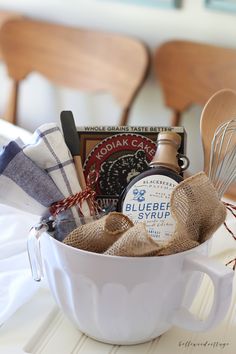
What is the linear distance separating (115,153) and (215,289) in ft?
0.57

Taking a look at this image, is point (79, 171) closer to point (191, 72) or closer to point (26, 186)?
point (26, 186)

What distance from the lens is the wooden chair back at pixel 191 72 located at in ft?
3.96

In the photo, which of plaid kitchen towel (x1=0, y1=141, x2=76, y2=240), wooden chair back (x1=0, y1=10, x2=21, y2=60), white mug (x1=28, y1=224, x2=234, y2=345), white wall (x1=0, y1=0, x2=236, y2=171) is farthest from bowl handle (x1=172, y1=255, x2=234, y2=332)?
wooden chair back (x1=0, y1=10, x2=21, y2=60)

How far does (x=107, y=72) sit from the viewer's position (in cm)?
134

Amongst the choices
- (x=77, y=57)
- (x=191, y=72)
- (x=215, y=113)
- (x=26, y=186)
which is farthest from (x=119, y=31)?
(x=26, y=186)

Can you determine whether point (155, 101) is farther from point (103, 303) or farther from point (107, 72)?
point (103, 303)

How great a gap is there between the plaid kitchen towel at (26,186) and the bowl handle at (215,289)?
0.10 m

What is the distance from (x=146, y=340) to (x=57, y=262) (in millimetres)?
109

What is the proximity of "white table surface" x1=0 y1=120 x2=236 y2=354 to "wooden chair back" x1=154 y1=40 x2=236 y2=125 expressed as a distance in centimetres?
71

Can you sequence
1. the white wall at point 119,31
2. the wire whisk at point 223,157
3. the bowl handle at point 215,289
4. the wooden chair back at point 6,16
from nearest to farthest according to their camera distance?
the bowl handle at point 215,289
the wire whisk at point 223,157
the white wall at point 119,31
the wooden chair back at point 6,16

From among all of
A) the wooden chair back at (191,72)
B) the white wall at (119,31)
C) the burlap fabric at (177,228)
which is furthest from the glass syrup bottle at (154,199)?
the white wall at (119,31)

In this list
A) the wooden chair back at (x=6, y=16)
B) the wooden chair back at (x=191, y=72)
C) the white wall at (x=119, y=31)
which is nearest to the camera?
the wooden chair back at (x=191, y=72)

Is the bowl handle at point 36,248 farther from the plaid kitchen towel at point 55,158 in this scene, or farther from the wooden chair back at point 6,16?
the wooden chair back at point 6,16

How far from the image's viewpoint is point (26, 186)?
1.61ft
